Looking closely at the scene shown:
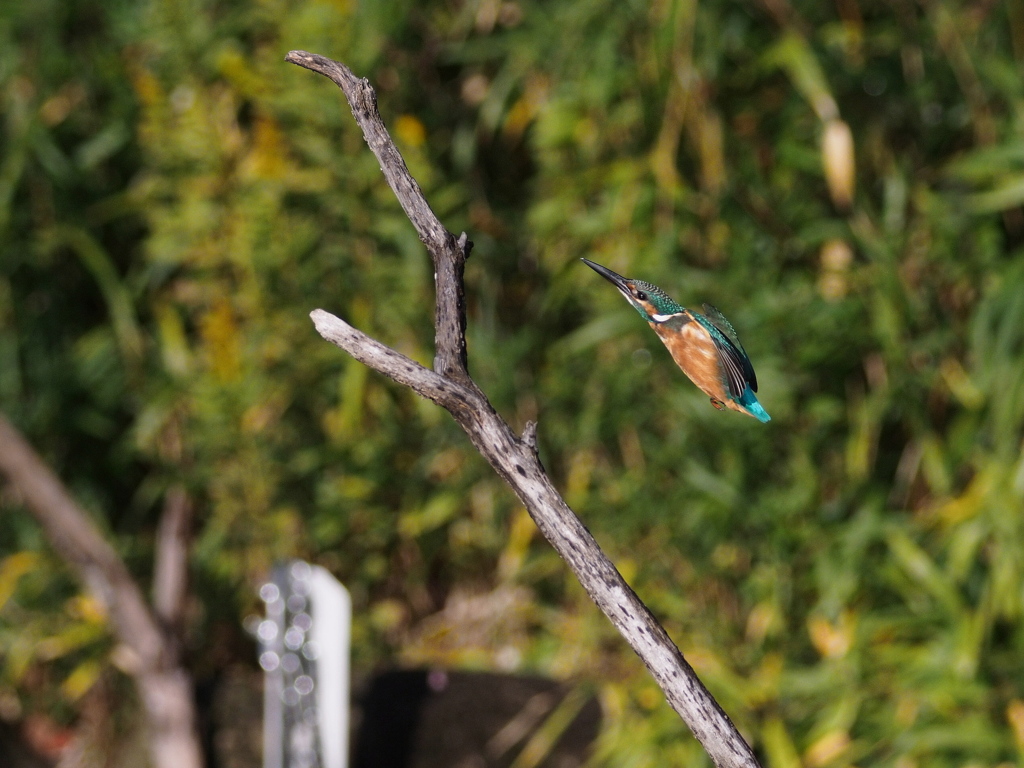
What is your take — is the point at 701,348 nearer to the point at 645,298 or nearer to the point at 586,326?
the point at 645,298

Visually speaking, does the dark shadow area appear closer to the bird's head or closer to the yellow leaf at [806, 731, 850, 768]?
the yellow leaf at [806, 731, 850, 768]

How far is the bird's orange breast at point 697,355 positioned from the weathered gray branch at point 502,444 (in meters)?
0.09

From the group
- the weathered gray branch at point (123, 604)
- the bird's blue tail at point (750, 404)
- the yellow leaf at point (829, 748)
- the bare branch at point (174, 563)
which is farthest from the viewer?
the bare branch at point (174, 563)

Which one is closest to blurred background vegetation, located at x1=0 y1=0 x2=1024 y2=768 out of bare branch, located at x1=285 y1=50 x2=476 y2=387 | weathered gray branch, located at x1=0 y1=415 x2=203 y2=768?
weathered gray branch, located at x1=0 y1=415 x2=203 y2=768

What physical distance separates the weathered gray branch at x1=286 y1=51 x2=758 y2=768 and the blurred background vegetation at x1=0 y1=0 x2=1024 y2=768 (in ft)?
4.88

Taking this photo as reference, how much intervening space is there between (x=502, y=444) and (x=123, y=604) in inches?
80.9

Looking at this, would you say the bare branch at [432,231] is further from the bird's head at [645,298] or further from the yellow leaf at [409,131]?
the yellow leaf at [409,131]

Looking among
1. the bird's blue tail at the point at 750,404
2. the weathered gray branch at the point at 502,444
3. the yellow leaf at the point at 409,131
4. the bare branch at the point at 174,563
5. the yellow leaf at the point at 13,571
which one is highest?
the bird's blue tail at the point at 750,404

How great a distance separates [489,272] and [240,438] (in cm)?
62

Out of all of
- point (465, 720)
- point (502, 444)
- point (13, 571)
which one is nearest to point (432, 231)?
point (502, 444)

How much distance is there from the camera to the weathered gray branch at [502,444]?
1.90ft

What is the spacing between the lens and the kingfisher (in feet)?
1.72

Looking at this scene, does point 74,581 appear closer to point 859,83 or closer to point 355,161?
point 355,161

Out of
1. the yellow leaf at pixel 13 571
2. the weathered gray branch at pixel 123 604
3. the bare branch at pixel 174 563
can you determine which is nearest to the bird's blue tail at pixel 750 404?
the weathered gray branch at pixel 123 604
